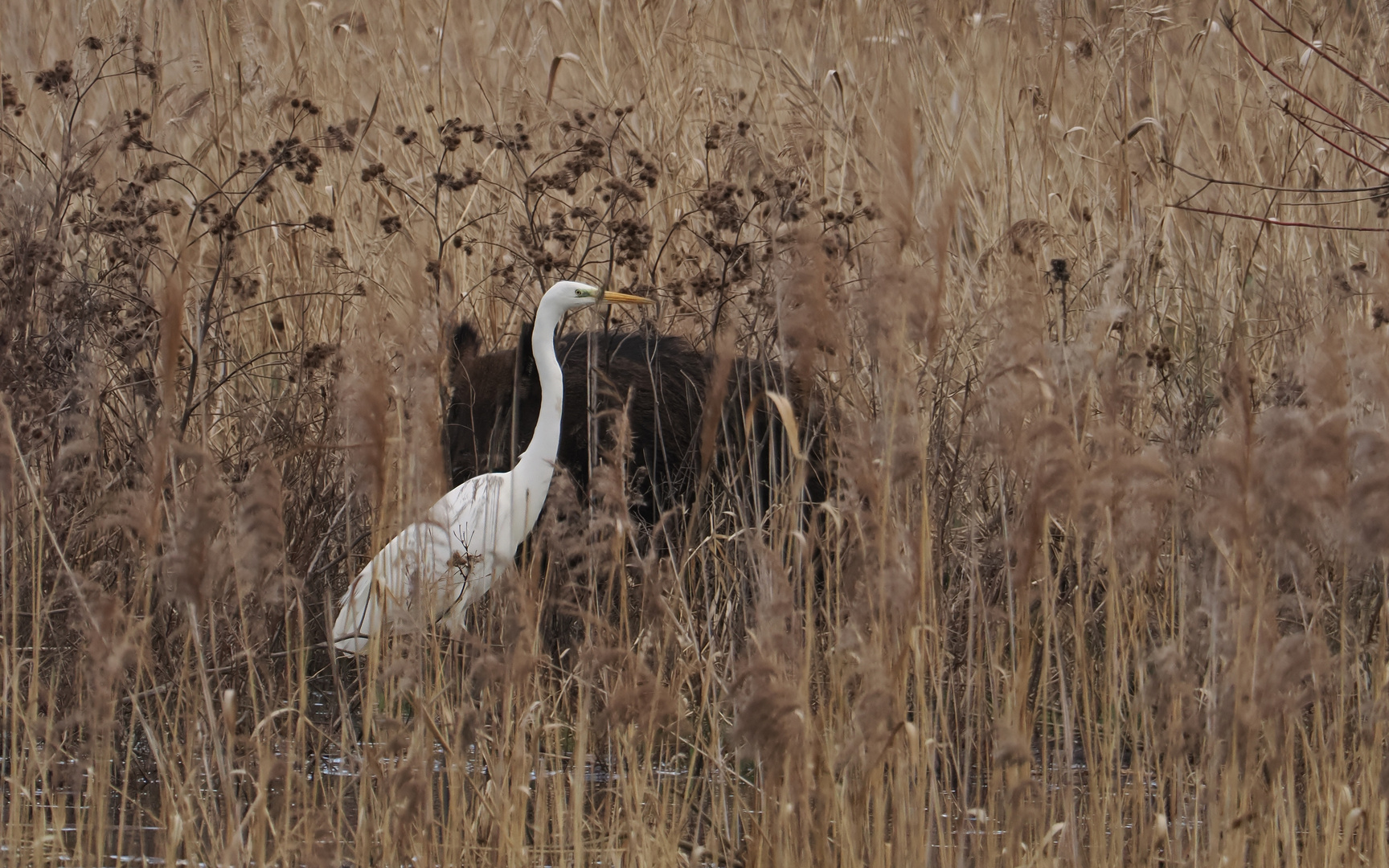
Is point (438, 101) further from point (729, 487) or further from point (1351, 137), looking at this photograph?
point (1351, 137)

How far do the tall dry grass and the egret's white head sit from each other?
13 centimetres

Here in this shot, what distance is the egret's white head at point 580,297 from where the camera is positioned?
114 inches

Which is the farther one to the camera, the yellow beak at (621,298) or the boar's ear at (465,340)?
the boar's ear at (465,340)

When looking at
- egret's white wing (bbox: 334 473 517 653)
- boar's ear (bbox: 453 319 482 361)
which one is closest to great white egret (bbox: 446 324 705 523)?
boar's ear (bbox: 453 319 482 361)

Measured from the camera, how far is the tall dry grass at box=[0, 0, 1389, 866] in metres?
1.77

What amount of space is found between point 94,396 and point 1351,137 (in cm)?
350

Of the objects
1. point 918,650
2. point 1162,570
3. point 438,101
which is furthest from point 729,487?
point 438,101

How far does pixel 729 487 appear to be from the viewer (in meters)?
2.61

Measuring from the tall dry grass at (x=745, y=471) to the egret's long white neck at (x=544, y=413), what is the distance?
0.44ft

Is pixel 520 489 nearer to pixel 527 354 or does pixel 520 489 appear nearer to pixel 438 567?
pixel 438 567

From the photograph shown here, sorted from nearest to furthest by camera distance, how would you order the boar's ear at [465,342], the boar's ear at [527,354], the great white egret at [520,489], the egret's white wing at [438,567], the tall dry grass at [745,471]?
the tall dry grass at [745,471], the egret's white wing at [438,567], the great white egret at [520,489], the boar's ear at [527,354], the boar's ear at [465,342]

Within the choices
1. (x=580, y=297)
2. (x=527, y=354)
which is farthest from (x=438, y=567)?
(x=580, y=297)

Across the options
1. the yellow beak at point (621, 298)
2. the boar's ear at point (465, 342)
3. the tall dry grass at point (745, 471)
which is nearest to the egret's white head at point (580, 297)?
the yellow beak at point (621, 298)

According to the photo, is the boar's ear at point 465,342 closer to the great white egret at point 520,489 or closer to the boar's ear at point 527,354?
the boar's ear at point 527,354
